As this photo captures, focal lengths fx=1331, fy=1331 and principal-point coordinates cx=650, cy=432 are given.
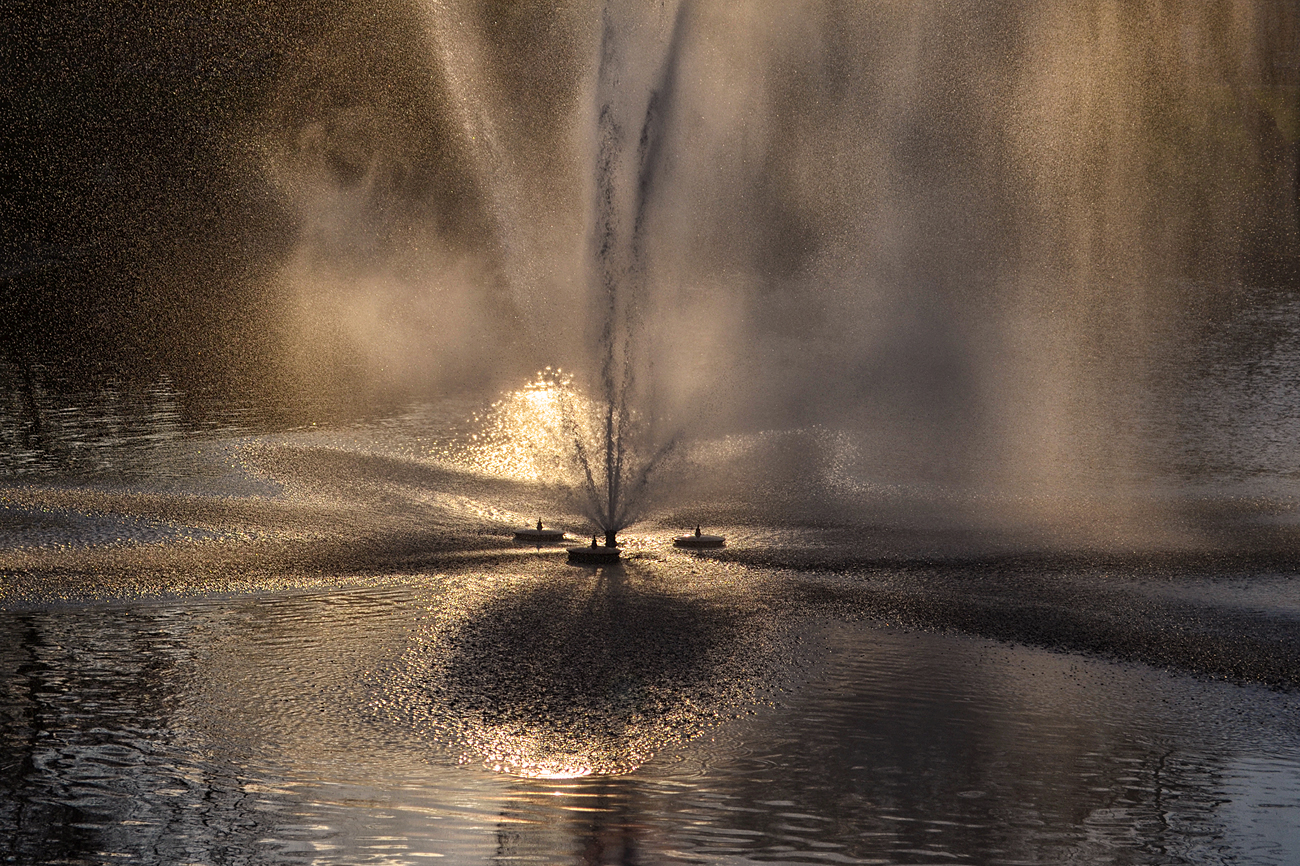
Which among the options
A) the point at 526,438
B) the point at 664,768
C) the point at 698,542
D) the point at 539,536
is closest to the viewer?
the point at 664,768

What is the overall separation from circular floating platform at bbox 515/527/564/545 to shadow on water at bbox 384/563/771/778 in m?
1.07

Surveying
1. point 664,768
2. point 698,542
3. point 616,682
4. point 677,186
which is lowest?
point 664,768

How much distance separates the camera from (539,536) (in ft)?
40.6

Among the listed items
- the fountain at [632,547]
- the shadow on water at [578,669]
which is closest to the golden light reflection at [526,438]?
the fountain at [632,547]

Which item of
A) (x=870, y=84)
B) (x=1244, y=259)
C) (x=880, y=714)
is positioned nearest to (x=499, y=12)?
(x=870, y=84)

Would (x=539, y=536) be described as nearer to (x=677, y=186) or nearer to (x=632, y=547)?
(x=632, y=547)

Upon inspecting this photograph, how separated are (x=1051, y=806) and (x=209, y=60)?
52688 mm

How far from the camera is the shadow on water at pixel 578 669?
788cm

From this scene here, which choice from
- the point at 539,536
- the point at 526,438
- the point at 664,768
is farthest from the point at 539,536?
the point at 526,438

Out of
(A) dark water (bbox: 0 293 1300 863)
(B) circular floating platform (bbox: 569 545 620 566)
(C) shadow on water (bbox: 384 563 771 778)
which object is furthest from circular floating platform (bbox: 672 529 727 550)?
(C) shadow on water (bbox: 384 563 771 778)

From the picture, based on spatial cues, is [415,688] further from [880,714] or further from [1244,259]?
[1244,259]

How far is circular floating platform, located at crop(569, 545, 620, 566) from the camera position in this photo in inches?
460

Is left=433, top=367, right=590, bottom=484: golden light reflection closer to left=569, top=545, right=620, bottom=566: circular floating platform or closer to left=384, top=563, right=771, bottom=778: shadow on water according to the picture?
left=569, top=545, right=620, bottom=566: circular floating platform

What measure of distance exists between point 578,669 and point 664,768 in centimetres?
159
